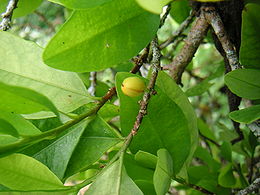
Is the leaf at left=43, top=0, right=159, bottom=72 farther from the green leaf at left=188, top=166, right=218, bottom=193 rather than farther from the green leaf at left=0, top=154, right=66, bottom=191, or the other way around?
the green leaf at left=188, top=166, right=218, bottom=193

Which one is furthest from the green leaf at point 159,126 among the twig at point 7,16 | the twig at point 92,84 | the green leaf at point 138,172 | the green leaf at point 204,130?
the green leaf at point 204,130

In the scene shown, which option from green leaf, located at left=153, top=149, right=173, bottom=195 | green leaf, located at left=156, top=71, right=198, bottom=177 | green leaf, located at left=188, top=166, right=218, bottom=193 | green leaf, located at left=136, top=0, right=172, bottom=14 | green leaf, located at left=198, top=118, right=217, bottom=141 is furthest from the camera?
green leaf, located at left=198, top=118, right=217, bottom=141

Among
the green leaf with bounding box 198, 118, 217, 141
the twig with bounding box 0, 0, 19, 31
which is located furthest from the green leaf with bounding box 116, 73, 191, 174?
the green leaf with bounding box 198, 118, 217, 141

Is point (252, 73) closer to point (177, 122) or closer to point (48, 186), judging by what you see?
point (177, 122)

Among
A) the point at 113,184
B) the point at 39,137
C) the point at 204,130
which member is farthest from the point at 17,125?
the point at 204,130

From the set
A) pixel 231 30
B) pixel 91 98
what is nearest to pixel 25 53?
Result: pixel 91 98
